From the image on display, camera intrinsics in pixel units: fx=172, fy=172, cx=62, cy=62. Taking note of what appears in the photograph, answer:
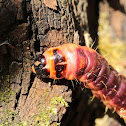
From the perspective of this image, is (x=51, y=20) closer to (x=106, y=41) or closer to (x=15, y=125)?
(x=15, y=125)

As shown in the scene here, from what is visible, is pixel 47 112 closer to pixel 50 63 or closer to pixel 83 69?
pixel 50 63

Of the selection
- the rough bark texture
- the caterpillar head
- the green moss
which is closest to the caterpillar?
the caterpillar head

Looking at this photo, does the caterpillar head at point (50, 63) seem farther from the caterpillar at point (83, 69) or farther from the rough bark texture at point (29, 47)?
the rough bark texture at point (29, 47)

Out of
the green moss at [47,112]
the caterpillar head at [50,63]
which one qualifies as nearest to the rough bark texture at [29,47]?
the green moss at [47,112]

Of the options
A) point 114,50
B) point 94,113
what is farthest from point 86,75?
point 114,50

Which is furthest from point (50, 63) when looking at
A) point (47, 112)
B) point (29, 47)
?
point (47, 112)

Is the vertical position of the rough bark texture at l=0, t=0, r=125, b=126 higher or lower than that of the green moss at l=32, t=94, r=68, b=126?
higher

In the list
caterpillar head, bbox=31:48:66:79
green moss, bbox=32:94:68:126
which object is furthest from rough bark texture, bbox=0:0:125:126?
caterpillar head, bbox=31:48:66:79

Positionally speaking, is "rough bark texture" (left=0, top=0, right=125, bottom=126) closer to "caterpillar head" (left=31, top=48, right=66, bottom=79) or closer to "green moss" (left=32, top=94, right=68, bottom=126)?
"green moss" (left=32, top=94, right=68, bottom=126)
